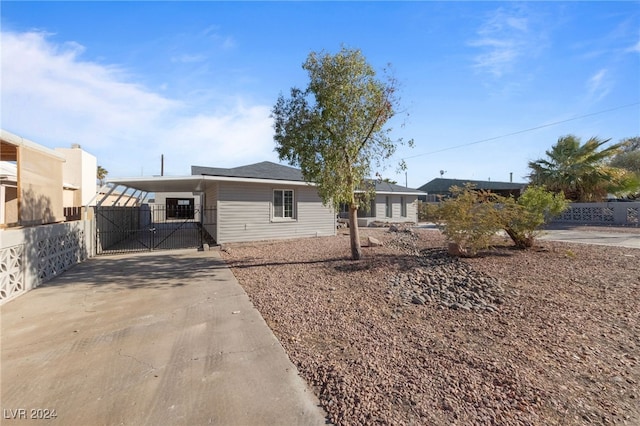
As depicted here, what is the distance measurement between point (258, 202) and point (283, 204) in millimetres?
1291

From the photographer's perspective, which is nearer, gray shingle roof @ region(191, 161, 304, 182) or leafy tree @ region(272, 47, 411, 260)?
leafy tree @ region(272, 47, 411, 260)

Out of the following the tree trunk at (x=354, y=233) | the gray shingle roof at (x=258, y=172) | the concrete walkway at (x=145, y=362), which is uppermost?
the gray shingle roof at (x=258, y=172)

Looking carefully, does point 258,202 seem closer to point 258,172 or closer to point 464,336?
point 258,172

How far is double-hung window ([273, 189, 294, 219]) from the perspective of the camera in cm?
1324

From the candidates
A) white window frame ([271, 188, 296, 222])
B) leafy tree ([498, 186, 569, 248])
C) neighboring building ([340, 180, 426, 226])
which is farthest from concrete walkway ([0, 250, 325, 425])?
neighboring building ([340, 180, 426, 226])

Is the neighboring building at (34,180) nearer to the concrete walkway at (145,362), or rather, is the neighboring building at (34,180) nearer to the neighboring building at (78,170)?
the concrete walkway at (145,362)

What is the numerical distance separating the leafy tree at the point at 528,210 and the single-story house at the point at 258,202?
626cm

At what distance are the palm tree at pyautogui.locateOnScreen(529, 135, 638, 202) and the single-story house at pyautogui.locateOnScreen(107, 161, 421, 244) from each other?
15.9 metres

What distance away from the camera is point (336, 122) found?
744 centimetres

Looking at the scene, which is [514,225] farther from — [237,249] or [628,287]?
[237,249]

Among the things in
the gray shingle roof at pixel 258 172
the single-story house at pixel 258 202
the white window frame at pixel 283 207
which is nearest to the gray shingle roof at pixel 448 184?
the single-story house at pixel 258 202

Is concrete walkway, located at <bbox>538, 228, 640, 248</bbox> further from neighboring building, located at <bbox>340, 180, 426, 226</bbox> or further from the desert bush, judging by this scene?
neighboring building, located at <bbox>340, 180, 426, 226</bbox>

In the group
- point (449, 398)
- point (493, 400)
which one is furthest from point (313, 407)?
point (493, 400)

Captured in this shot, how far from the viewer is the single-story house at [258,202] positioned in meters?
11.8
